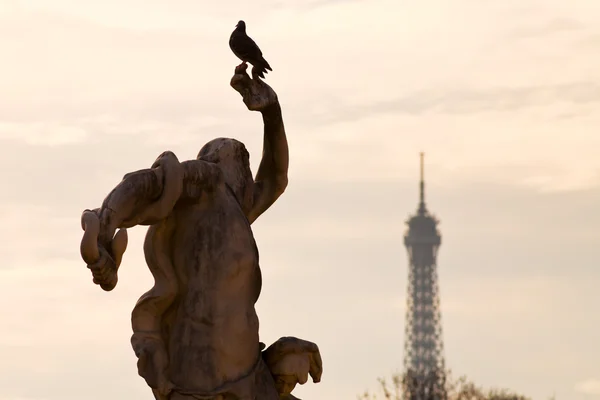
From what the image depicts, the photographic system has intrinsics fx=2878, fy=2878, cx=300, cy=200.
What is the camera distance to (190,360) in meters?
17.6

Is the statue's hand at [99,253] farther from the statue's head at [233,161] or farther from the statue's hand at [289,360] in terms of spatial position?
the statue's hand at [289,360]

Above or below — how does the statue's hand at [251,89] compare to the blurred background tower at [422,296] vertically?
below

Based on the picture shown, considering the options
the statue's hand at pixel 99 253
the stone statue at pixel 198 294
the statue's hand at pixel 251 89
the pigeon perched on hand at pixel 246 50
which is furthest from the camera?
the statue's hand at pixel 251 89

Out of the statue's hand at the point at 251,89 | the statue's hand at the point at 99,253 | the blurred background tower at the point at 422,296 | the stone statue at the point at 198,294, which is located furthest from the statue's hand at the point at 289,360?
the blurred background tower at the point at 422,296

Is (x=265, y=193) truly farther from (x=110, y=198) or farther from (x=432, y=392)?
(x=432, y=392)

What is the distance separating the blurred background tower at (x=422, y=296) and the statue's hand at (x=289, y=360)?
337ft

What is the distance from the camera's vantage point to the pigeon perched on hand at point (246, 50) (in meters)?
17.8

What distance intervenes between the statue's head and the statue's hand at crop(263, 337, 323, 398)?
93 centimetres

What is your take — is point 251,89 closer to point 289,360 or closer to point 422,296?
point 289,360

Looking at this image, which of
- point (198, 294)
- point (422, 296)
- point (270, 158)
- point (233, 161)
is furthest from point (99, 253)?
point (422, 296)

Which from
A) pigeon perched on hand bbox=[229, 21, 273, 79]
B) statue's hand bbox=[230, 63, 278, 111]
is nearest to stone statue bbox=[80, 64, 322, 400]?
statue's hand bbox=[230, 63, 278, 111]

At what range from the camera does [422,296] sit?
14638 cm

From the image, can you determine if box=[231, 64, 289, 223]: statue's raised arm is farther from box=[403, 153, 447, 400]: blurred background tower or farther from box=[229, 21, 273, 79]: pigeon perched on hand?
box=[403, 153, 447, 400]: blurred background tower

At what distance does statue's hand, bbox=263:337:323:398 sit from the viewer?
711 inches
